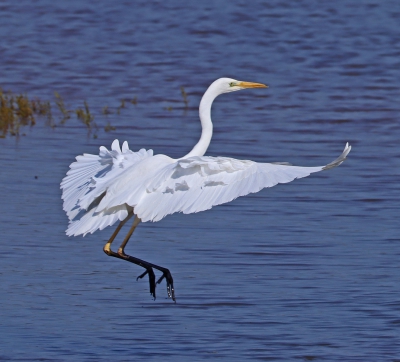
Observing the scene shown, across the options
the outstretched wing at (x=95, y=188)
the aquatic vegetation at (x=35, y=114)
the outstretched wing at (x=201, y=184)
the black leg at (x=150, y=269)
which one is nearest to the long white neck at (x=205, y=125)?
the outstretched wing at (x=95, y=188)

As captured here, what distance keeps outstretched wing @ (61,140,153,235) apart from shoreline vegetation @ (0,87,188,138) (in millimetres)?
4722

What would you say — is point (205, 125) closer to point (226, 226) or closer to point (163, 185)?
point (226, 226)

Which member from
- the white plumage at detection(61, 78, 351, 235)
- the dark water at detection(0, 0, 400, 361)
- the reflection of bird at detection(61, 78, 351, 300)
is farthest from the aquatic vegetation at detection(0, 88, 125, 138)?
the white plumage at detection(61, 78, 351, 235)

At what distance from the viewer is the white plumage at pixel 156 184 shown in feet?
21.5

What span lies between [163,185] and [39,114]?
721cm

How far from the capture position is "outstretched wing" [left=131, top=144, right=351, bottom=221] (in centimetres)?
655

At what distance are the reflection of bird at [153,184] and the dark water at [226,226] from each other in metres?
0.51

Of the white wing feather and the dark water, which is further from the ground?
the white wing feather

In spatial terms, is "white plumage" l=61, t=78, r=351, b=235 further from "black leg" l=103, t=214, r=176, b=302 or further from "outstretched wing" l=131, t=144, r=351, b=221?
"black leg" l=103, t=214, r=176, b=302

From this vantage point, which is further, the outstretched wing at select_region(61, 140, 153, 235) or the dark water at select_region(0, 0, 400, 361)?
the outstretched wing at select_region(61, 140, 153, 235)

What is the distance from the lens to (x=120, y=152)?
7.70m

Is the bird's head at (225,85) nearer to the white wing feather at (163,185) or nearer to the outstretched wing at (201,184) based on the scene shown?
the white wing feather at (163,185)

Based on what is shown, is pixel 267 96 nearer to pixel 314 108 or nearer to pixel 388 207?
pixel 314 108

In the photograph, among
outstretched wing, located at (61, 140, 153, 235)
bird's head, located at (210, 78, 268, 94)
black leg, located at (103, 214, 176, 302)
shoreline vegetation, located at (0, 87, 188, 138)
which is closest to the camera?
outstretched wing, located at (61, 140, 153, 235)
